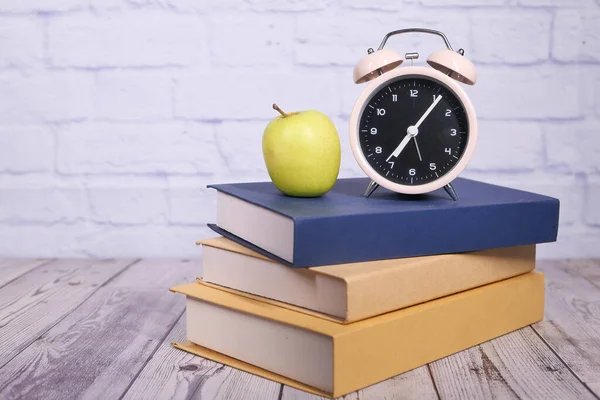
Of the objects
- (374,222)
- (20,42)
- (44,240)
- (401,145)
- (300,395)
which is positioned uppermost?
(20,42)

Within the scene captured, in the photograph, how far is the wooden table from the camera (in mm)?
961

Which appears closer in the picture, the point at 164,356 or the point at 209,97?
the point at 164,356

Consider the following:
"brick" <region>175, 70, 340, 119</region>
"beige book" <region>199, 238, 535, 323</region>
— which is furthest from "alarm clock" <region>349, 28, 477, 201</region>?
"brick" <region>175, 70, 340, 119</region>

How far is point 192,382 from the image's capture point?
99 cm

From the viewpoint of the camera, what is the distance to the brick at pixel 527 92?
5.73ft

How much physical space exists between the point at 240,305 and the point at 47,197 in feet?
3.02

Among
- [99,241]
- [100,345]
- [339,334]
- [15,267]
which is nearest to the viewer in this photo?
[339,334]

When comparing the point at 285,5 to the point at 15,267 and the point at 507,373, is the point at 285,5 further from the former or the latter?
the point at 507,373

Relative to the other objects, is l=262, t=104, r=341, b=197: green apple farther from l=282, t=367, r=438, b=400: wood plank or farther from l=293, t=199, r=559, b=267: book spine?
l=282, t=367, r=438, b=400: wood plank

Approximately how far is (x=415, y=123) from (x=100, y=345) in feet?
1.90

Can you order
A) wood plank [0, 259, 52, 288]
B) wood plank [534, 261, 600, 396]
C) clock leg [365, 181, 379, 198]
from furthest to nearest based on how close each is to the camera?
wood plank [0, 259, 52, 288] → clock leg [365, 181, 379, 198] → wood plank [534, 261, 600, 396]

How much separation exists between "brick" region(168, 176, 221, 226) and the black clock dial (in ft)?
2.31

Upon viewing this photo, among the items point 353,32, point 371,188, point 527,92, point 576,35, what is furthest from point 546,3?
point 371,188

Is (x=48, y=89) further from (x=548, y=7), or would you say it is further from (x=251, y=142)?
(x=548, y=7)
